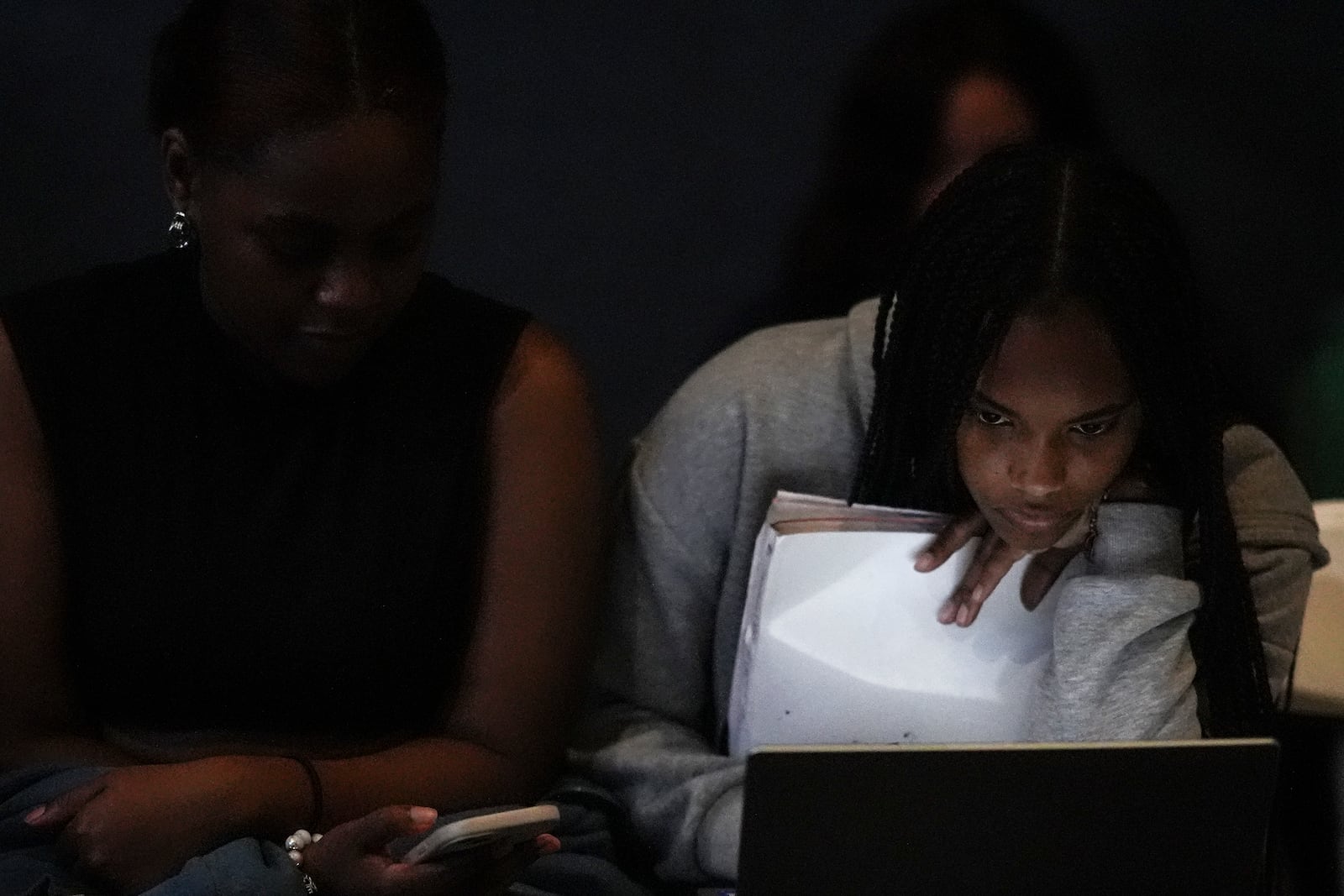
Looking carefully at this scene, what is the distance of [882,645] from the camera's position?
4.30ft

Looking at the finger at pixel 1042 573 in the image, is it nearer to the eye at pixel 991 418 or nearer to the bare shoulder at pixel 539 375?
the eye at pixel 991 418

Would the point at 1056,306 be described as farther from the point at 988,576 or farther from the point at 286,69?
the point at 286,69

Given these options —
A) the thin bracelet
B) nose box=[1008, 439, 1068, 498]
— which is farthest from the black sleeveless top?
nose box=[1008, 439, 1068, 498]

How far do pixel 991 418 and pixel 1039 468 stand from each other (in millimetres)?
64

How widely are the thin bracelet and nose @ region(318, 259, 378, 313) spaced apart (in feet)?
1.17

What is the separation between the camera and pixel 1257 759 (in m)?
1.00

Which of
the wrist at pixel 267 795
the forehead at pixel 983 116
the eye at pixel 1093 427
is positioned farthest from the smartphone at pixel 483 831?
the forehead at pixel 983 116

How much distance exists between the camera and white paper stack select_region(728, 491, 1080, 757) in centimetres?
130

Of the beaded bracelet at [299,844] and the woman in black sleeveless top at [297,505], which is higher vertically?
the woman in black sleeveless top at [297,505]

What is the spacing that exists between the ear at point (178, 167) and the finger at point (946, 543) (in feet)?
2.12

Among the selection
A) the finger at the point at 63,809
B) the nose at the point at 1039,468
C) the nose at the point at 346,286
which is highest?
the nose at the point at 346,286

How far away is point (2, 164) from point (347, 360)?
15.9 inches

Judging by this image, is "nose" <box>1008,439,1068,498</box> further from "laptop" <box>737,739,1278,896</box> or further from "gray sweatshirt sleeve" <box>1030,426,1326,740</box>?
"laptop" <box>737,739,1278,896</box>

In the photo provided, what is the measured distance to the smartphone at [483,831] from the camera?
106 cm
